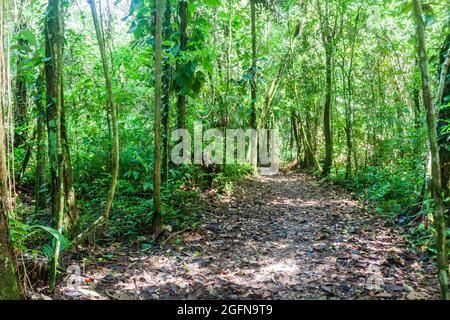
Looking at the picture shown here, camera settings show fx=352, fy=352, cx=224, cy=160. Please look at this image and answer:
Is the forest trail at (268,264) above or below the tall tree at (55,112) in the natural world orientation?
below

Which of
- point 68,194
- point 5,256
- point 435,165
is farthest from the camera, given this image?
point 68,194

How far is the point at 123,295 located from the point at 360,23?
34.0 ft

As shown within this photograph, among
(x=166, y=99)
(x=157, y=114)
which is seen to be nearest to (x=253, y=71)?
(x=166, y=99)

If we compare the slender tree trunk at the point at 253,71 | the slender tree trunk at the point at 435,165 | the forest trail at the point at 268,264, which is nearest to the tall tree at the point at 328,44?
the slender tree trunk at the point at 253,71

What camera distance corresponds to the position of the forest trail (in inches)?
153

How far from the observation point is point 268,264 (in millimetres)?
4785

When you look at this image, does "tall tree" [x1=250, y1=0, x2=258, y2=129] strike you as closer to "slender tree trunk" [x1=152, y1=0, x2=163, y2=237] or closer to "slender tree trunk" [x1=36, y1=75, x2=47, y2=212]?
"slender tree trunk" [x1=152, y1=0, x2=163, y2=237]

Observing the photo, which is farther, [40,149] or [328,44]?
[328,44]

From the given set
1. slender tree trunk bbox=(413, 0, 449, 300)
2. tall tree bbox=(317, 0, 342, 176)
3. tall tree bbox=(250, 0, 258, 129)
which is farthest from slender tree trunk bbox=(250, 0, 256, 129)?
slender tree trunk bbox=(413, 0, 449, 300)

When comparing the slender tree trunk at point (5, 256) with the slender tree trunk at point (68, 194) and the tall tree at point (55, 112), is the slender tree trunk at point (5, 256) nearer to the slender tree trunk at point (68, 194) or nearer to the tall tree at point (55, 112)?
the tall tree at point (55, 112)

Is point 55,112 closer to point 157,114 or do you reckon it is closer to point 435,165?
point 157,114

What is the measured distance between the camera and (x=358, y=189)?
9922mm

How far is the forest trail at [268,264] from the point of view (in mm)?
3898

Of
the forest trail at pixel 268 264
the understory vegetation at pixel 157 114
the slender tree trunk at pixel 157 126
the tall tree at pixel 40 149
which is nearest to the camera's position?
the forest trail at pixel 268 264
